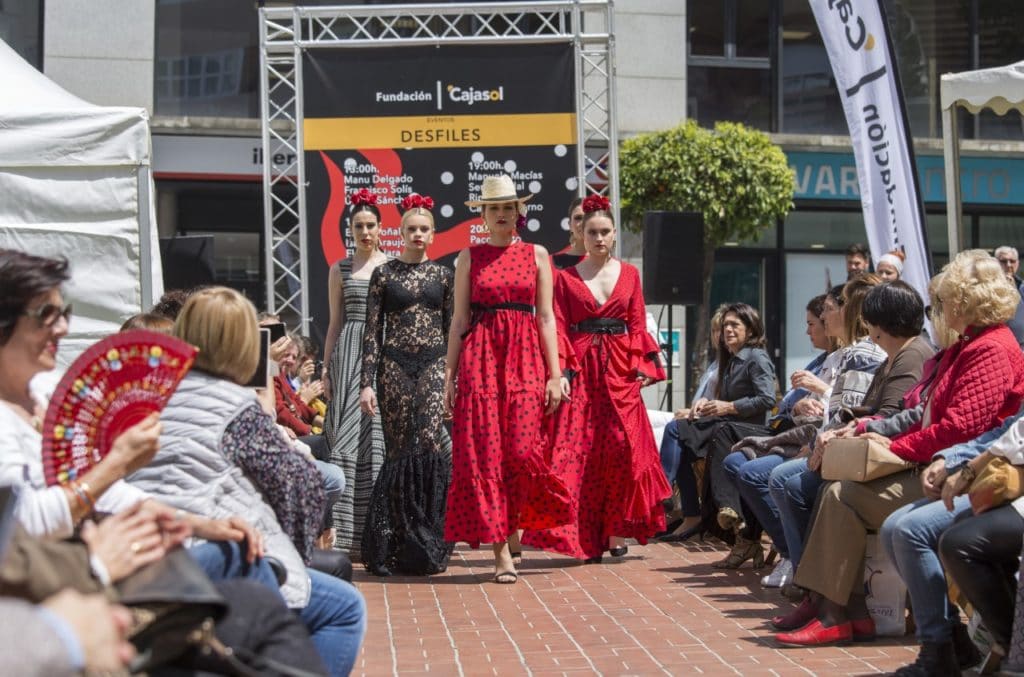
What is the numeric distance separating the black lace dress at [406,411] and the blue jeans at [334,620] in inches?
169

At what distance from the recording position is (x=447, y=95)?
508 inches

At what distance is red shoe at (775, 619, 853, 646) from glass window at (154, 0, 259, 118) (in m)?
14.0

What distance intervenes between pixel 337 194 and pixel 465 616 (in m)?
6.61

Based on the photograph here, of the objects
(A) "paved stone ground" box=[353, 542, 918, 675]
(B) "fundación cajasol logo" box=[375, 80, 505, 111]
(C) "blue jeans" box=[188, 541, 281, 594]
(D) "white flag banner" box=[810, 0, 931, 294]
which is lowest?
(A) "paved stone ground" box=[353, 542, 918, 675]

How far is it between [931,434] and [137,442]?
131 inches

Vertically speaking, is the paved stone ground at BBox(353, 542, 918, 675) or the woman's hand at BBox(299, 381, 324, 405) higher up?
the woman's hand at BBox(299, 381, 324, 405)

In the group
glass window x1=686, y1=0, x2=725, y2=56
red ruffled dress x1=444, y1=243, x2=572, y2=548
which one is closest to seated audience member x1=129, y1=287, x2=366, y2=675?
red ruffled dress x1=444, y1=243, x2=572, y2=548

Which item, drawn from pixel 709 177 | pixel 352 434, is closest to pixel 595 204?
pixel 352 434

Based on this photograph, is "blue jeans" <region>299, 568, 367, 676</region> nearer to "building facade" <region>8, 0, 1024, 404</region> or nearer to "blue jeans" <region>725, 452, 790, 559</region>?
"blue jeans" <region>725, 452, 790, 559</region>

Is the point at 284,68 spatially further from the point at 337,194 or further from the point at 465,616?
the point at 465,616

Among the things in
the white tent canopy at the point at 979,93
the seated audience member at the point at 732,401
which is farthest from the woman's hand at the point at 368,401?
the white tent canopy at the point at 979,93

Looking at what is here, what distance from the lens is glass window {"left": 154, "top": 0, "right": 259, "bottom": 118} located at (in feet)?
61.0

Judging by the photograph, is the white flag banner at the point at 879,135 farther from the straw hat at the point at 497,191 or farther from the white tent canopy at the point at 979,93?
the straw hat at the point at 497,191

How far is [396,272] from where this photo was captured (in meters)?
8.48
